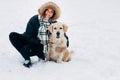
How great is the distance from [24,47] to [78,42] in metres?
1.76

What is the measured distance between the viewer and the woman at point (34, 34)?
527cm

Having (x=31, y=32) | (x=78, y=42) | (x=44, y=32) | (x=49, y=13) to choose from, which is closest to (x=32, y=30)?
(x=31, y=32)

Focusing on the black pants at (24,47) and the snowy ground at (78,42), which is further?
the black pants at (24,47)

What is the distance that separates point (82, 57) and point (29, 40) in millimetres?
1043

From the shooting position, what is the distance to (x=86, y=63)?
5535 millimetres

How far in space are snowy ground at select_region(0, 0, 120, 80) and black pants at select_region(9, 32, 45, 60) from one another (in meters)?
0.17

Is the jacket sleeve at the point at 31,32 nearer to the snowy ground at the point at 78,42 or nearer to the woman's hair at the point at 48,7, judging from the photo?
the woman's hair at the point at 48,7

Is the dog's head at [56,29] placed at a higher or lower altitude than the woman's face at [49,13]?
lower

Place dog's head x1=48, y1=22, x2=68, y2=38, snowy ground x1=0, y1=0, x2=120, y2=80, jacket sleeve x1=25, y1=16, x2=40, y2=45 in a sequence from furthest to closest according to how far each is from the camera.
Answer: jacket sleeve x1=25, y1=16, x2=40, y2=45 < dog's head x1=48, y1=22, x2=68, y2=38 < snowy ground x1=0, y1=0, x2=120, y2=80

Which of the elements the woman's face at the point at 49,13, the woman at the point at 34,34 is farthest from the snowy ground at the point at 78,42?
the woman's face at the point at 49,13

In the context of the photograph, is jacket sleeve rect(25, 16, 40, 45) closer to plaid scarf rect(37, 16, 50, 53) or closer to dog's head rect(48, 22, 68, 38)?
plaid scarf rect(37, 16, 50, 53)

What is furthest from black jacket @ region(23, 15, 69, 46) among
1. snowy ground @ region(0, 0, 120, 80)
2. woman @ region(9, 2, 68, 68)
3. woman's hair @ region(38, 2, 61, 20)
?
snowy ground @ region(0, 0, 120, 80)

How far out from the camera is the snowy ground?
507 cm

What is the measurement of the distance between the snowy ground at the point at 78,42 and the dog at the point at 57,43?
113 millimetres
